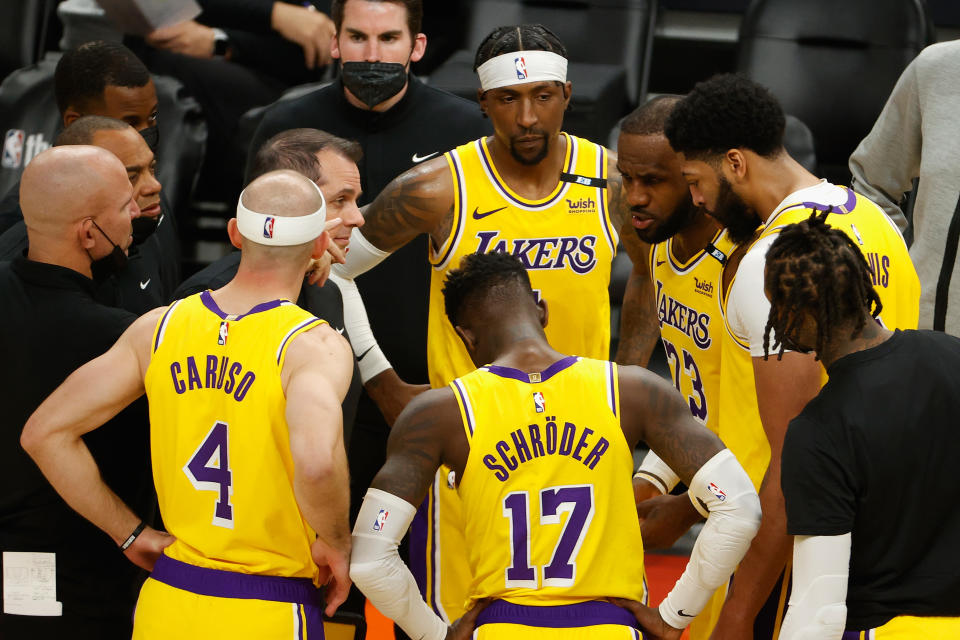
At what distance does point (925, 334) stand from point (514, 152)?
1.68m

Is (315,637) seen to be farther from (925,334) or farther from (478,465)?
(925,334)

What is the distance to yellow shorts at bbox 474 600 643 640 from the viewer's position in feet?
9.03

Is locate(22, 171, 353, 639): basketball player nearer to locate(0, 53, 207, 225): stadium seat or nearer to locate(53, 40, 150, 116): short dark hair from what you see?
locate(53, 40, 150, 116): short dark hair

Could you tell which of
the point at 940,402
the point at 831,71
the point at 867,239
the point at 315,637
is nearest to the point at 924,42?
the point at 831,71

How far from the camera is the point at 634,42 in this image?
7.28 m

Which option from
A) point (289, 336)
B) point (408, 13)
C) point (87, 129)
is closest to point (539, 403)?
point (289, 336)

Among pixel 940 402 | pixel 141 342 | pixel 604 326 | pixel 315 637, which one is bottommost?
pixel 315 637

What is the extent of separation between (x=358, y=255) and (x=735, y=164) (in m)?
1.47

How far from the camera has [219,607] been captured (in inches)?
111

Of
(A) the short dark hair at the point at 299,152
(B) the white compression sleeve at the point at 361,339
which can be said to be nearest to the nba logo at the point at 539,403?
(A) the short dark hair at the point at 299,152

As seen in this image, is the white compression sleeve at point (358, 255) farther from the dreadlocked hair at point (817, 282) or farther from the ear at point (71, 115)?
the dreadlocked hair at point (817, 282)

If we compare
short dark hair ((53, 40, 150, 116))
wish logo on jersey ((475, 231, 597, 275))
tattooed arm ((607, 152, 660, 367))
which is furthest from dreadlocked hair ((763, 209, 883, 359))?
short dark hair ((53, 40, 150, 116))

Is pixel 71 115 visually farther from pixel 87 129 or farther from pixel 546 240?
pixel 546 240

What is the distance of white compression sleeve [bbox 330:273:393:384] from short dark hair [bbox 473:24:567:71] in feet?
2.97
